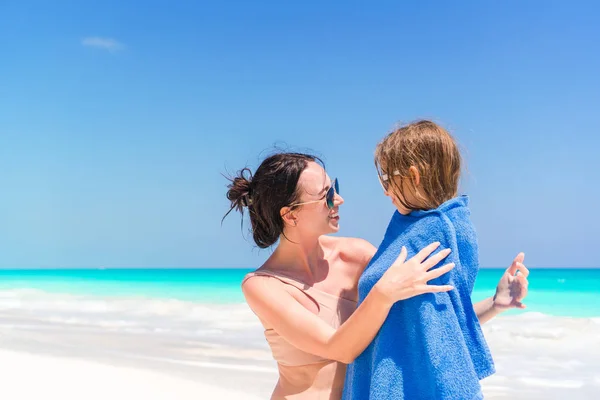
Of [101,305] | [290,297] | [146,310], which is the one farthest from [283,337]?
[101,305]

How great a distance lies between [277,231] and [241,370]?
20.7 feet

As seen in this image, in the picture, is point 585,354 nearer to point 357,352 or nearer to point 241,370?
point 241,370

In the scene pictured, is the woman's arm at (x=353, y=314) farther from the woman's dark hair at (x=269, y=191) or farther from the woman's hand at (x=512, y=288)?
the woman's hand at (x=512, y=288)

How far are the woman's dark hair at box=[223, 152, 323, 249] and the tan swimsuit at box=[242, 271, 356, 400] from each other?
0.80 feet

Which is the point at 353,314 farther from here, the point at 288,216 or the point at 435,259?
the point at 288,216

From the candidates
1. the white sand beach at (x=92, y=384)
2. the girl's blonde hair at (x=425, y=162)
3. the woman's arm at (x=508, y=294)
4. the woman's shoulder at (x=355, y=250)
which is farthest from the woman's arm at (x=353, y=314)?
the white sand beach at (x=92, y=384)

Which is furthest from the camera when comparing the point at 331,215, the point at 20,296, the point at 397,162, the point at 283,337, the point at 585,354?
the point at 20,296

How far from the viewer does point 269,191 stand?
3049mm

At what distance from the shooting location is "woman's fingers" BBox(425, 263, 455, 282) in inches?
85.3

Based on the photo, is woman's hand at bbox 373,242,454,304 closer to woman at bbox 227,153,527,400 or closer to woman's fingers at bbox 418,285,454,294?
woman's fingers at bbox 418,285,454,294

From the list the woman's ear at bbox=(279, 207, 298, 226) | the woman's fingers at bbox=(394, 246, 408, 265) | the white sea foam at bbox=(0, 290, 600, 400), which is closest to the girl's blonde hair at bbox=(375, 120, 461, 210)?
the woman's fingers at bbox=(394, 246, 408, 265)

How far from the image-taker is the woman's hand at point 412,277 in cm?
217

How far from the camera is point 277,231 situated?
311 centimetres

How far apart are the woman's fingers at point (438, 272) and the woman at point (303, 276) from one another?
1.71 feet
